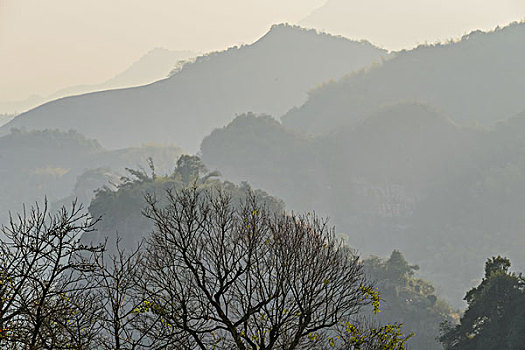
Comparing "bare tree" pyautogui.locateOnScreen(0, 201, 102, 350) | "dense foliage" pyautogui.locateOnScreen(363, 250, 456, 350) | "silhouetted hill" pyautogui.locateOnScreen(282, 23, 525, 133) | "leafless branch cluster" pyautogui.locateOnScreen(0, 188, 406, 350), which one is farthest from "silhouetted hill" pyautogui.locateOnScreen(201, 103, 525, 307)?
"bare tree" pyautogui.locateOnScreen(0, 201, 102, 350)

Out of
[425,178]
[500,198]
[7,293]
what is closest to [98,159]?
[425,178]

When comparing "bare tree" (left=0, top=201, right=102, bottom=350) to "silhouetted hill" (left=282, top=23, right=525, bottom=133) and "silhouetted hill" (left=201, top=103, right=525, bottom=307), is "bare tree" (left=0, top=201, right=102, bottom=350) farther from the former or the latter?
"silhouetted hill" (left=282, top=23, right=525, bottom=133)

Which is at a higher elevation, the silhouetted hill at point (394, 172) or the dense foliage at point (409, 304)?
the silhouetted hill at point (394, 172)

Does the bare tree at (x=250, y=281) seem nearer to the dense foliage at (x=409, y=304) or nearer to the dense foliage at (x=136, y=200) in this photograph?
the dense foliage at (x=409, y=304)

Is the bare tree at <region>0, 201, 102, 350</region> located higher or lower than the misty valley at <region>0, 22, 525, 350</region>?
lower

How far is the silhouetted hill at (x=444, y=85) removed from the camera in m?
119

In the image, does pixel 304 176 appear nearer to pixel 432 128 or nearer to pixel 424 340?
pixel 432 128

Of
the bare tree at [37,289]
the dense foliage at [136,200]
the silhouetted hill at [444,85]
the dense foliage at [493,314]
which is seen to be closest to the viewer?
the bare tree at [37,289]

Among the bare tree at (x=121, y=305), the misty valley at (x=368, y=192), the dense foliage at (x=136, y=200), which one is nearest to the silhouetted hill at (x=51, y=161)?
the misty valley at (x=368, y=192)

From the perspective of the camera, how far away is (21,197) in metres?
145

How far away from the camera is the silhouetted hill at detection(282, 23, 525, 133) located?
390 feet

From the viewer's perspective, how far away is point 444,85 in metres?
125

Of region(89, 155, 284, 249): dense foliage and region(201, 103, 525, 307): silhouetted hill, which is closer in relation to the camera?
region(89, 155, 284, 249): dense foliage

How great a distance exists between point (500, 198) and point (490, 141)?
12153mm
